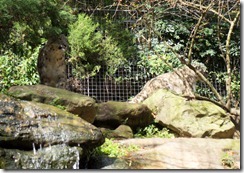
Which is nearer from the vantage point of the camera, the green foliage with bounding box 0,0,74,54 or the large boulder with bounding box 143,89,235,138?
the green foliage with bounding box 0,0,74,54

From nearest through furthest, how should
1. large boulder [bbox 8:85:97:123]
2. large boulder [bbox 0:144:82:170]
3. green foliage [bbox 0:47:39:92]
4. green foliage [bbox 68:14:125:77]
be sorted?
large boulder [bbox 0:144:82:170]
large boulder [bbox 8:85:97:123]
green foliage [bbox 0:47:39:92]
green foliage [bbox 68:14:125:77]

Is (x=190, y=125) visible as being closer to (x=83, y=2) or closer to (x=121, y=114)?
(x=121, y=114)

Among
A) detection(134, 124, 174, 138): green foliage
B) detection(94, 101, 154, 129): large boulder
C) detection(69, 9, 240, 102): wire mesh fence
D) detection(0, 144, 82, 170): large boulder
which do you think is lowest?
detection(134, 124, 174, 138): green foliage

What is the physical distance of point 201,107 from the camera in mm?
4852

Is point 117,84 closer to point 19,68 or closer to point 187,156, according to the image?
point 19,68

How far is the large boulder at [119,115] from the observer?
4.89m

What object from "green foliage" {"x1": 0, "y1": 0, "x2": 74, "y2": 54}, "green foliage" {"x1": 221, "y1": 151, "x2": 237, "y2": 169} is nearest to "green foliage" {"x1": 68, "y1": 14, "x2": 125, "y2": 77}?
"green foliage" {"x1": 0, "y1": 0, "x2": 74, "y2": 54}

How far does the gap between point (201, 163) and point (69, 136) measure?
1.06m

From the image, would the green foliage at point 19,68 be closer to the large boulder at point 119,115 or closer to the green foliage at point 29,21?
the green foliage at point 29,21

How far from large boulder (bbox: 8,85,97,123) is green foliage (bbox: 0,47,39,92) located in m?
1.63

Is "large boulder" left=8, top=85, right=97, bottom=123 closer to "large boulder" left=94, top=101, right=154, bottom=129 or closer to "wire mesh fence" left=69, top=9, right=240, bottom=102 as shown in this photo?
"large boulder" left=94, top=101, right=154, bottom=129

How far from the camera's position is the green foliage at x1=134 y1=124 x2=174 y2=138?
15.9 ft

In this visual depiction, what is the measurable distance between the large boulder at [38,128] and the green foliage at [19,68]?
2474 millimetres

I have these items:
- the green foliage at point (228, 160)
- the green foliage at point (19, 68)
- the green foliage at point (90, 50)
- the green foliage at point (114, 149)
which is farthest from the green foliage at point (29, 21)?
the green foliage at point (228, 160)
